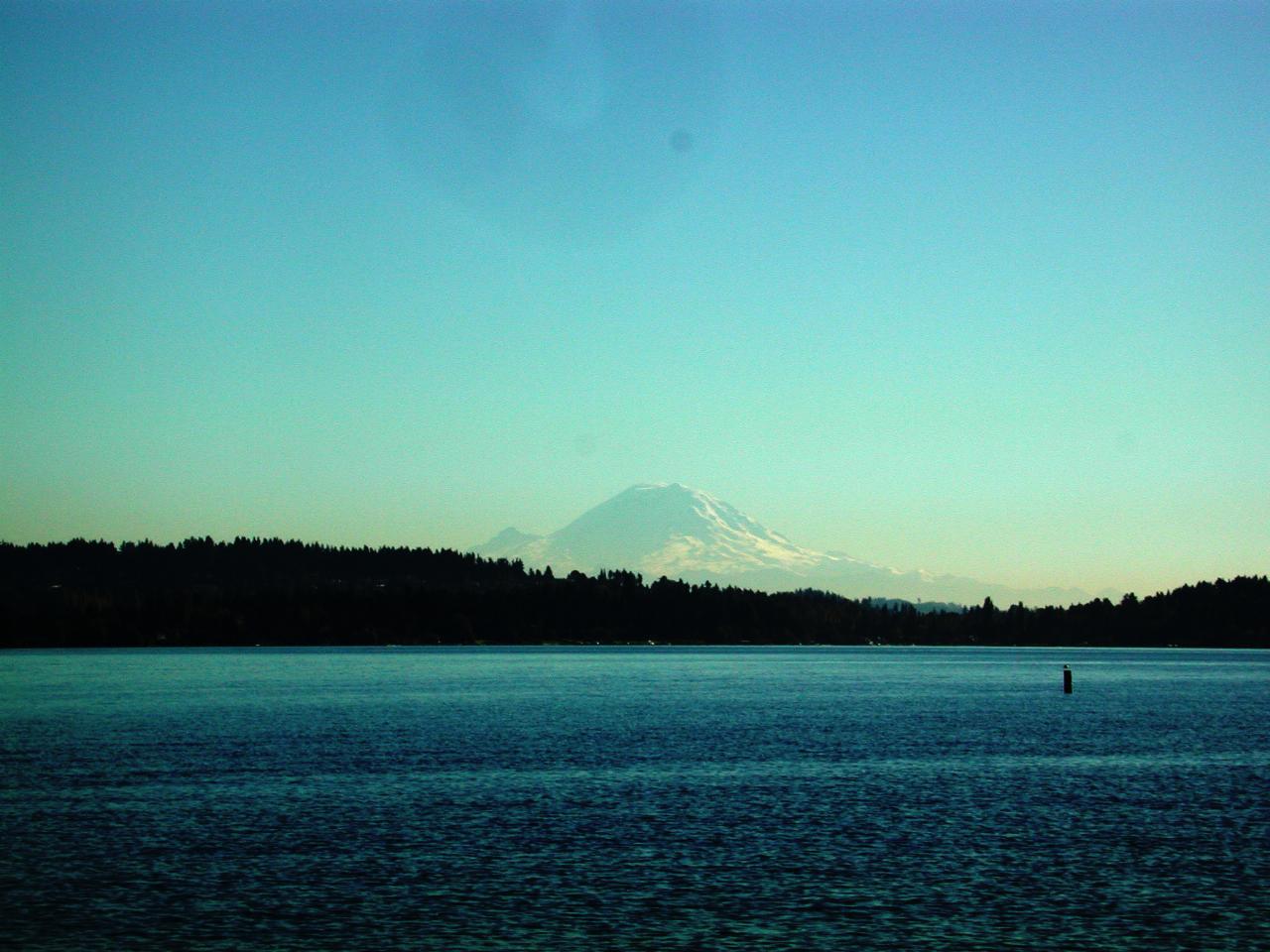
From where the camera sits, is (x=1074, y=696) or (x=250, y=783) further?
(x=1074, y=696)

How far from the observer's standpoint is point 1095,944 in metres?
32.2

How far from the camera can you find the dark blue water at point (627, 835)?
3394 cm

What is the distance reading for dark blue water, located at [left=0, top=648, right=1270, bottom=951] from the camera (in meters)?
33.9

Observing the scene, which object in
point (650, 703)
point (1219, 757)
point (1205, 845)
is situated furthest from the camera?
point (650, 703)

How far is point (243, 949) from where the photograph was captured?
31.3m

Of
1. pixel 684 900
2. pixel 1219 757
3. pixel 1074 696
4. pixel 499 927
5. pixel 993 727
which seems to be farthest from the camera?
pixel 1074 696

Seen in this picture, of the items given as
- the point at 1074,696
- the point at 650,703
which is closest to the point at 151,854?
the point at 650,703

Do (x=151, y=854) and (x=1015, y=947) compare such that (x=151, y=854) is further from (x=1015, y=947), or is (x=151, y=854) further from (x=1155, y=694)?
(x=1155, y=694)

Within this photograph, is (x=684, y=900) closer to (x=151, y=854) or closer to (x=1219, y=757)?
(x=151, y=854)

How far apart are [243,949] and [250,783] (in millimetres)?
32846

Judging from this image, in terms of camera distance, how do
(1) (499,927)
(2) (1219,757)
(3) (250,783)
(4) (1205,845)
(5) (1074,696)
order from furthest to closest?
(5) (1074,696) → (2) (1219,757) → (3) (250,783) → (4) (1205,845) → (1) (499,927)

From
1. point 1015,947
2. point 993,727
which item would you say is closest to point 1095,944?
point 1015,947

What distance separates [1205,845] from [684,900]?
66.7ft

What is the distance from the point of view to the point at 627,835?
48.0m
